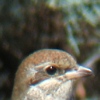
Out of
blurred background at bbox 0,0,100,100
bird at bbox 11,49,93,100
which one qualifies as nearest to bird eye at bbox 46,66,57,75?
bird at bbox 11,49,93,100

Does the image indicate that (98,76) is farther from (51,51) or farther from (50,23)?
(51,51)

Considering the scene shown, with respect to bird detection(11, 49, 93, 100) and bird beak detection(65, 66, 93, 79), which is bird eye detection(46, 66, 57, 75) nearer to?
bird detection(11, 49, 93, 100)

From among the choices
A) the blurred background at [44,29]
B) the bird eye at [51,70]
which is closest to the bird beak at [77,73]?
the bird eye at [51,70]

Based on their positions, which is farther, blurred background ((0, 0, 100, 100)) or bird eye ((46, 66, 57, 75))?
blurred background ((0, 0, 100, 100))

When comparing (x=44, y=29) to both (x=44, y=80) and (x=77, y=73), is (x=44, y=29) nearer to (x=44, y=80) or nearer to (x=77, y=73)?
(x=77, y=73)

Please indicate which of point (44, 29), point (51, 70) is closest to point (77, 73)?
point (51, 70)

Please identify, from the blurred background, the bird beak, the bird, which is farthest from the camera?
the blurred background

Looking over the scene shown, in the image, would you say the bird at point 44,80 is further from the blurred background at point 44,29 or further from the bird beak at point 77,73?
the blurred background at point 44,29
